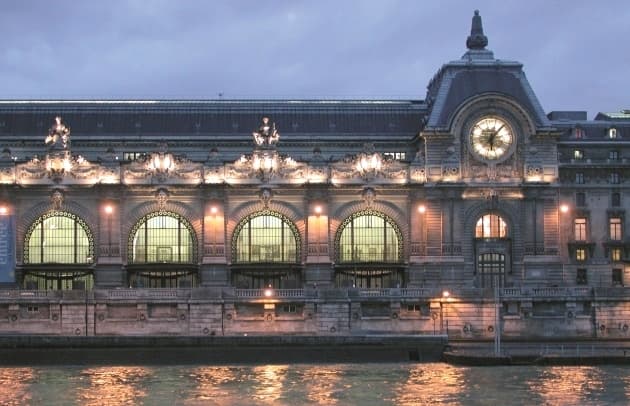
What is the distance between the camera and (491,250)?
4722 inches

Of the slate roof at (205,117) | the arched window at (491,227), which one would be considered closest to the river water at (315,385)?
the arched window at (491,227)

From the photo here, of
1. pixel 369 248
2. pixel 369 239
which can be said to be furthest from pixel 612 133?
pixel 369 248

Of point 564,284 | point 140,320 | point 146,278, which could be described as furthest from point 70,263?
point 564,284

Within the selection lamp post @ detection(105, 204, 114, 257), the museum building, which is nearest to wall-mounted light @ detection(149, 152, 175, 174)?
the museum building

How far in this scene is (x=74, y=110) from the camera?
5108 inches

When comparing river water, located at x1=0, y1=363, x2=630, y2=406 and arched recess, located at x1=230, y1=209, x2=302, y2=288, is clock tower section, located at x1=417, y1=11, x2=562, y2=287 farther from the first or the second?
river water, located at x1=0, y1=363, x2=630, y2=406

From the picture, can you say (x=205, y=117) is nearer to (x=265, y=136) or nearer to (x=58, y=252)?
(x=265, y=136)

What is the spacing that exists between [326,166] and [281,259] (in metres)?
9.40

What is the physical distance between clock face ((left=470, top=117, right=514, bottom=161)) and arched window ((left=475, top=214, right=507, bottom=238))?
547cm

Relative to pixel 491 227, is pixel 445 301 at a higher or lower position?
lower

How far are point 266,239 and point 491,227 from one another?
20.5m

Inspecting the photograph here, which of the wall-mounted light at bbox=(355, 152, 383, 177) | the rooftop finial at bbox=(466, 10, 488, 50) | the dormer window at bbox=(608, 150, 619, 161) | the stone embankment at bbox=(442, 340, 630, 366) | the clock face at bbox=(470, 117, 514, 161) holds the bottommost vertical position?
the stone embankment at bbox=(442, 340, 630, 366)

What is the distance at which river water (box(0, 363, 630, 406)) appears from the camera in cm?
7581

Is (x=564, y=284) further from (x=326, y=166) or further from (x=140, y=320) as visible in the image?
(x=140, y=320)
